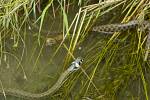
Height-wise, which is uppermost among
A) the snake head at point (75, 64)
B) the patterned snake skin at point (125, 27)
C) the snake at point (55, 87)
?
the patterned snake skin at point (125, 27)

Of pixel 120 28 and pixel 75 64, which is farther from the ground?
pixel 120 28

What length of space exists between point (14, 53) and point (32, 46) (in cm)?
15

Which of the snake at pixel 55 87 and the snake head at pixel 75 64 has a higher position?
the snake head at pixel 75 64

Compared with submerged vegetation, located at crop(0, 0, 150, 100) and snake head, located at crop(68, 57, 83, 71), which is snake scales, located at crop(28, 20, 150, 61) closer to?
submerged vegetation, located at crop(0, 0, 150, 100)

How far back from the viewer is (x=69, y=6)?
10.1 feet

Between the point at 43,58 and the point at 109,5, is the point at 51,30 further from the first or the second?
the point at 109,5

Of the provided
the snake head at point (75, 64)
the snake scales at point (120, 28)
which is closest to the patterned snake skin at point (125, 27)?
the snake scales at point (120, 28)

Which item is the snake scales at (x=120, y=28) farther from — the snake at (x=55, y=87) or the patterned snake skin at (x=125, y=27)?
the snake at (x=55, y=87)

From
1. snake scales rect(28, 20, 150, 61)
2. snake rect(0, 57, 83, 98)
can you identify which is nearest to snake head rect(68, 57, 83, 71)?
snake rect(0, 57, 83, 98)

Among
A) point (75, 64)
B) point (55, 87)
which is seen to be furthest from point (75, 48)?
point (55, 87)

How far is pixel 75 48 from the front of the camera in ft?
9.72

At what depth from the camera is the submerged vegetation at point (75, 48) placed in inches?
109

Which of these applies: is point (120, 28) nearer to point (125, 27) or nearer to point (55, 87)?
point (125, 27)

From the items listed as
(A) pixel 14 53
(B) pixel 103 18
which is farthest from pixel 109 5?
(A) pixel 14 53
